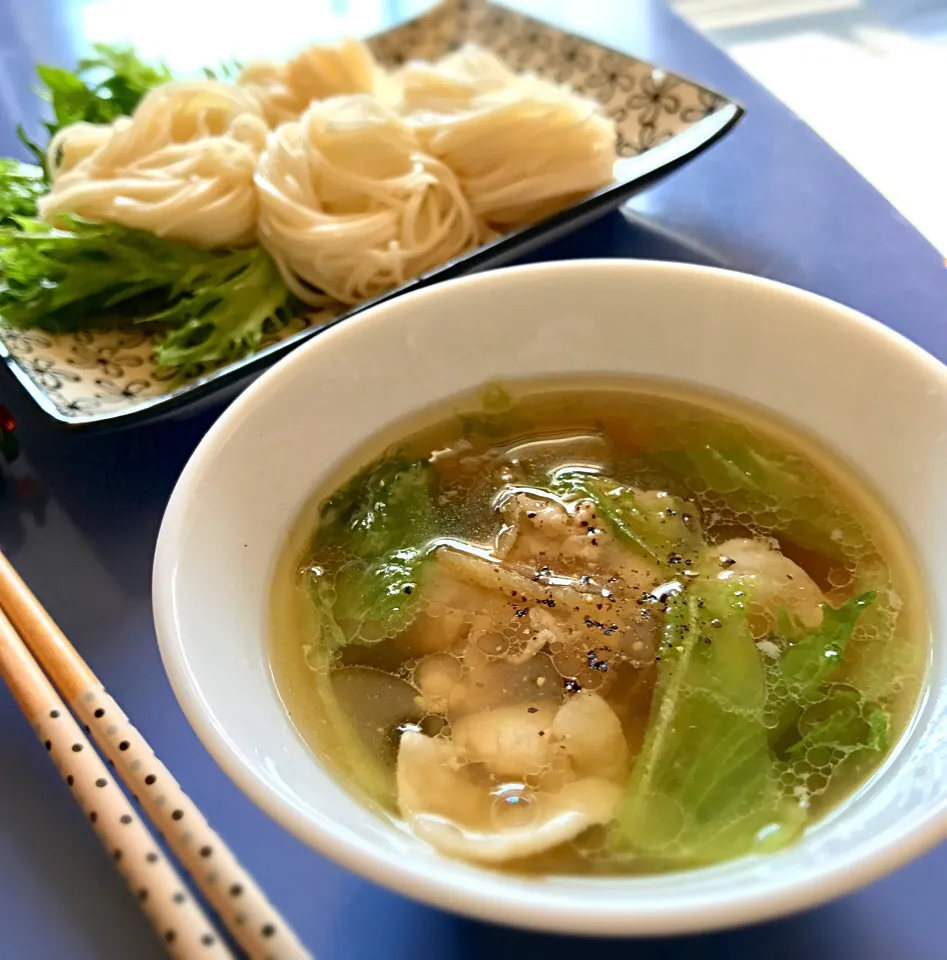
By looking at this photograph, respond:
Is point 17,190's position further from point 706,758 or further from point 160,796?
point 706,758

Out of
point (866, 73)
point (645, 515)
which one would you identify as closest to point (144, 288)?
point (645, 515)

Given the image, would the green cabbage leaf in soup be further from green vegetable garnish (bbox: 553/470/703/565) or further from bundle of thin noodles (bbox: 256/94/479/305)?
bundle of thin noodles (bbox: 256/94/479/305)

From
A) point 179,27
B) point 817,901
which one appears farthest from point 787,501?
point 179,27

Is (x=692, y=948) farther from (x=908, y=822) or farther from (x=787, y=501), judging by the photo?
(x=787, y=501)

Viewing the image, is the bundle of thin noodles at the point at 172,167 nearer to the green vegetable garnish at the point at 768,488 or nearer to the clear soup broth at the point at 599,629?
the clear soup broth at the point at 599,629

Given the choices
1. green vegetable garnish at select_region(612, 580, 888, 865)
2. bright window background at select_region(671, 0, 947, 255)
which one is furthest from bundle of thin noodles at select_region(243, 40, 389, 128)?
green vegetable garnish at select_region(612, 580, 888, 865)

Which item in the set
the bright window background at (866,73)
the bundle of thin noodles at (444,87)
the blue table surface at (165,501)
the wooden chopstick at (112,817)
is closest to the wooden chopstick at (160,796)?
the wooden chopstick at (112,817)
